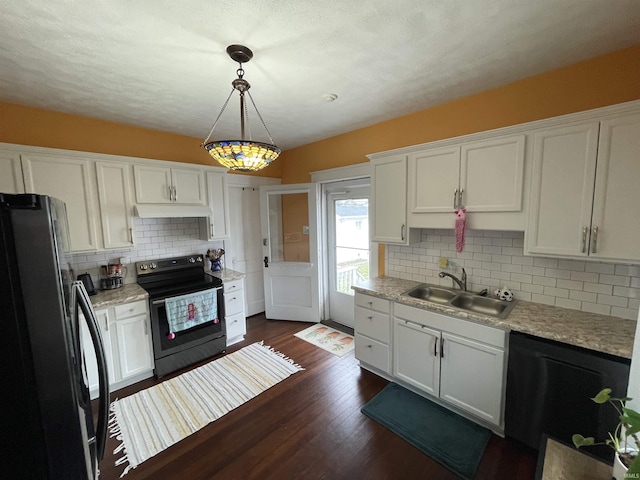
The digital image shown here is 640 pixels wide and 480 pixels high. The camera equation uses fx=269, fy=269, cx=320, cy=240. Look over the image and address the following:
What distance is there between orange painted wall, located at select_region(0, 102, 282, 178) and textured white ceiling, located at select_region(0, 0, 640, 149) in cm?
13

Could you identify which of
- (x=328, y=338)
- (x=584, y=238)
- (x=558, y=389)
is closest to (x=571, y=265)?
(x=584, y=238)

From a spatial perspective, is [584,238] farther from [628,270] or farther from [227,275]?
[227,275]

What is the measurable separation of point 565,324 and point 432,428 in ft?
3.93

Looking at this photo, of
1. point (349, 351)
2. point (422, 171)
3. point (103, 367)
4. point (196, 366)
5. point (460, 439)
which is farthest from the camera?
point (349, 351)

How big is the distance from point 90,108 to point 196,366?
274cm

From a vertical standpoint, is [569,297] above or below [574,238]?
below

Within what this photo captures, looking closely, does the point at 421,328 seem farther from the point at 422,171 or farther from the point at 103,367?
the point at 103,367

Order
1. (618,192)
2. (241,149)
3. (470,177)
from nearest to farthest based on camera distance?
Answer: (241,149), (618,192), (470,177)

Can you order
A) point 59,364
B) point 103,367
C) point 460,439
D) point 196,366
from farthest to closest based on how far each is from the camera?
point 196,366 → point 460,439 → point 103,367 → point 59,364

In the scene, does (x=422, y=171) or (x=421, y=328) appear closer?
(x=421, y=328)

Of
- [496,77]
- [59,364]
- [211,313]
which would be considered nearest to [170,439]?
[211,313]

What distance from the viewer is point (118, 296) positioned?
2.55 meters

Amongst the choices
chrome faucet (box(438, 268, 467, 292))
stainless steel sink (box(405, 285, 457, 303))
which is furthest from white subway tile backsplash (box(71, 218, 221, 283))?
chrome faucet (box(438, 268, 467, 292))

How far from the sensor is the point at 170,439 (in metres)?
2.01
